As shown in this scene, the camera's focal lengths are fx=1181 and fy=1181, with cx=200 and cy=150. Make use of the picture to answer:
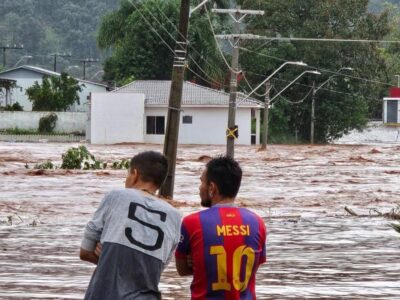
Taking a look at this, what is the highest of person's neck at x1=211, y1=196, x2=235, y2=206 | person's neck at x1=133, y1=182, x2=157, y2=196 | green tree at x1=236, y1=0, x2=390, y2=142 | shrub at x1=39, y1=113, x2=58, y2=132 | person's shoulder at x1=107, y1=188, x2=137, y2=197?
green tree at x1=236, y1=0, x2=390, y2=142

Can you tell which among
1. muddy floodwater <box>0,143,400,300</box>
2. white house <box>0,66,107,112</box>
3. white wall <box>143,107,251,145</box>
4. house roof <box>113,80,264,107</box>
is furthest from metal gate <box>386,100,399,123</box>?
muddy floodwater <box>0,143,400,300</box>

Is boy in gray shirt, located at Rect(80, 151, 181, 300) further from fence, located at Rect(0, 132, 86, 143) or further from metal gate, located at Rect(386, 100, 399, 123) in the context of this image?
metal gate, located at Rect(386, 100, 399, 123)

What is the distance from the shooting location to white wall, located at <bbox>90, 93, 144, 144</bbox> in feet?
262

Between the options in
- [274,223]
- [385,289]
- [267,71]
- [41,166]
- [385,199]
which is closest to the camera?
[385,289]

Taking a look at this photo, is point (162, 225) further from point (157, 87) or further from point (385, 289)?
point (157, 87)

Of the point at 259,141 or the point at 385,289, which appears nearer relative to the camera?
the point at 385,289

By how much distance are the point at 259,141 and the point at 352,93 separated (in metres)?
11.9

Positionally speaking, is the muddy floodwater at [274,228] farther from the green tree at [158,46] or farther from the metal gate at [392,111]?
the metal gate at [392,111]

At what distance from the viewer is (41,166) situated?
44.4 metres

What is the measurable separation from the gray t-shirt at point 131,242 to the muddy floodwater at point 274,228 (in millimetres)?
6210

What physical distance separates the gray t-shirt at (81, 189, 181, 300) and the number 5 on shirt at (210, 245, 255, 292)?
27cm

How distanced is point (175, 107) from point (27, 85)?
85643 mm

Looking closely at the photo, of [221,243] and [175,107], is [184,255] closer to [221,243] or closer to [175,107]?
[221,243]

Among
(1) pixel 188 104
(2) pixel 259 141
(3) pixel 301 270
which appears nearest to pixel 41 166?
(3) pixel 301 270
